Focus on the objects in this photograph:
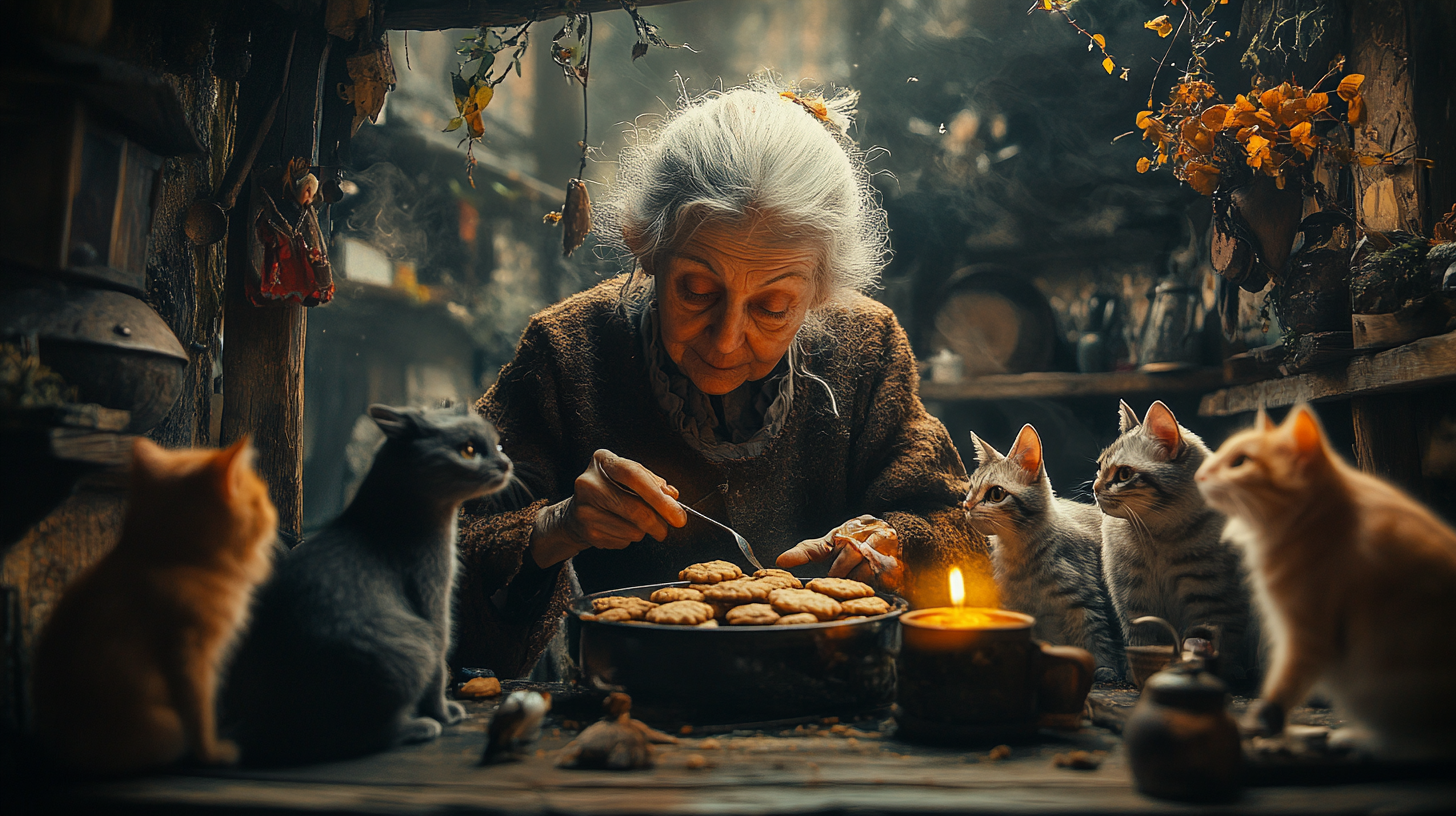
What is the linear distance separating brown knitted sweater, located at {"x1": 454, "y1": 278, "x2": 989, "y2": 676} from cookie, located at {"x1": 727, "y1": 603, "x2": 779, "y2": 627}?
2.62 ft

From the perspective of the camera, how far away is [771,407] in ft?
7.75

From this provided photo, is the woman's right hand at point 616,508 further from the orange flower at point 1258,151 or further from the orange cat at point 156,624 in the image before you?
the orange flower at point 1258,151

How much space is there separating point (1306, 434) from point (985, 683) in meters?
0.55

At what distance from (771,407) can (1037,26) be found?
3411 millimetres

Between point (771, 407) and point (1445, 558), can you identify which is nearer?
point (1445, 558)

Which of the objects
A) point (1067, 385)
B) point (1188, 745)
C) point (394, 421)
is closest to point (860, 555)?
point (1188, 745)

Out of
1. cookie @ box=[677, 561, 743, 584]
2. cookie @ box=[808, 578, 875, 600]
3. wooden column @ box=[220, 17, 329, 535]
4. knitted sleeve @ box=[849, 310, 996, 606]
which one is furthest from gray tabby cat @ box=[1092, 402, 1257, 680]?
wooden column @ box=[220, 17, 329, 535]

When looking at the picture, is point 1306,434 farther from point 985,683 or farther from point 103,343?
point 103,343

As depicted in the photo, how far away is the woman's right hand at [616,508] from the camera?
174cm

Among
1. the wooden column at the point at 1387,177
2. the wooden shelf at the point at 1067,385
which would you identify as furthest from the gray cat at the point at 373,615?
the wooden shelf at the point at 1067,385

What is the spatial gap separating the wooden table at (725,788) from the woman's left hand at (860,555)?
24.2 inches

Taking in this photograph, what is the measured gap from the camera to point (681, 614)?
1309 millimetres

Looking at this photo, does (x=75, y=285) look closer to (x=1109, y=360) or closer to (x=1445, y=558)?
(x=1445, y=558)

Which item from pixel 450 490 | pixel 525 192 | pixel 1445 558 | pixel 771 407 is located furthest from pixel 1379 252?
pixel 525 192
